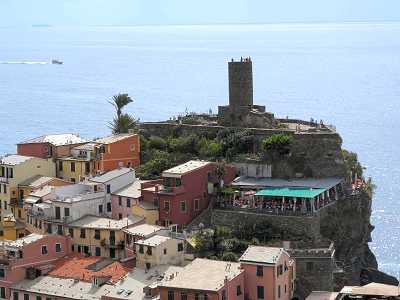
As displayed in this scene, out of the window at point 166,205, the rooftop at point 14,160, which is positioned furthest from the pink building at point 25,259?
the rooftop at point 14,160

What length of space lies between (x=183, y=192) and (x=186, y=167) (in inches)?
93.5

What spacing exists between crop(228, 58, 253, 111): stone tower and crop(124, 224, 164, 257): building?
17.5 metres

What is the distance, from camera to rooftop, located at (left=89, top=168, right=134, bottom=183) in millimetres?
61031

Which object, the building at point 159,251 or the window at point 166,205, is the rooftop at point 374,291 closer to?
the building at point 159,251

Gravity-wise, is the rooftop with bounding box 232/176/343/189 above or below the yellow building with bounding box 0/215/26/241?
above

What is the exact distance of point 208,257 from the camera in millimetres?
53719

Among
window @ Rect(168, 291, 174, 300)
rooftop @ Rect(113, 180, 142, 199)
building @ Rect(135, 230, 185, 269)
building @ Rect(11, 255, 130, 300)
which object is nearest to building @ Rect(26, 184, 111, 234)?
rooftop @ Rect(113, 180, 142, 199)

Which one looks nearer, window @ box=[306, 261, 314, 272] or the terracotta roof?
the terracotta roof

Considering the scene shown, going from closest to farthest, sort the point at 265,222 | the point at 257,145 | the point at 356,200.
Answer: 1. the point at 265,222
2. the point at 356,200
3. the point at 257,145

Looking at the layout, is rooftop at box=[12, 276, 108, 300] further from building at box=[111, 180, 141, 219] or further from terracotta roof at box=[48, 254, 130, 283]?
building at box=[111, 180, 141, 219]

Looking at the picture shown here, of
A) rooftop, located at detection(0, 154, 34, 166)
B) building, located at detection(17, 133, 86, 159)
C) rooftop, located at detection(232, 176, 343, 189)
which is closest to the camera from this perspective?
rooftop, located at detection(232, 176, 343, 189)

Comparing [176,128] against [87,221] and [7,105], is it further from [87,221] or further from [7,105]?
[7,105]

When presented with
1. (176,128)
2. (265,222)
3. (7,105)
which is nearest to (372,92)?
(7,105)

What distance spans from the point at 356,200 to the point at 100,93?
114735 millimetres
